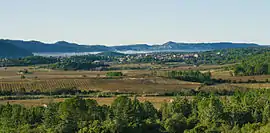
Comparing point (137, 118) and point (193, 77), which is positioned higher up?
point (137, 118)

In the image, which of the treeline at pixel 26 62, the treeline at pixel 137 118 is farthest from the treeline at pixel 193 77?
the treeline at pixel 26 62

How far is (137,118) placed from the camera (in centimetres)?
4341

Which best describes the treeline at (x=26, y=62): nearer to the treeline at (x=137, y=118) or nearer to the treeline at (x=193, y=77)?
the treeline at (x=193, y=77)

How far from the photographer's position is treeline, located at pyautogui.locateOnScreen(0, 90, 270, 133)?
129 ft

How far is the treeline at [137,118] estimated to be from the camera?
129ft

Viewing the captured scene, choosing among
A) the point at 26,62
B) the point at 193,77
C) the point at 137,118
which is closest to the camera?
the point at 137,118

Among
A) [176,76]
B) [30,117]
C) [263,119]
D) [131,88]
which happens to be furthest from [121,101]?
[176,76]

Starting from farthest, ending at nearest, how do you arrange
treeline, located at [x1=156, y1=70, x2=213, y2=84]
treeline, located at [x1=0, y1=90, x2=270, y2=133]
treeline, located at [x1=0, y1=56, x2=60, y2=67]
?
1. treeline, located at [x1=0, y1=56, x2=60, y2=67]
2. treeline, located at [x1=156, y1=70, x2=213, y2=84]
3. treeline, located at [x1=0, y1=90, x2=270, y2=133]

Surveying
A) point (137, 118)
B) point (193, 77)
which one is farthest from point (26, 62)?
point (137, 118)

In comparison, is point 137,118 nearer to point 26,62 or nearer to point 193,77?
point 193,77

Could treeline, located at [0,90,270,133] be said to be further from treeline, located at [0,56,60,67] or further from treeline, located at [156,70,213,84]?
treeline, located at [0,56,60,67]

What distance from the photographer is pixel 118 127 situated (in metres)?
39.3

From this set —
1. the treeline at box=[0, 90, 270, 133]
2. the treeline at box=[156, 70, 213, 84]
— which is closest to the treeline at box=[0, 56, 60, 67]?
the treeline at box=[156, 70, 213, 84]

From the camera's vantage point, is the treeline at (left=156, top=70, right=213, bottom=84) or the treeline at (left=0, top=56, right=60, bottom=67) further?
the treeline at (left=0, top=56, right=60, bottom=67)
